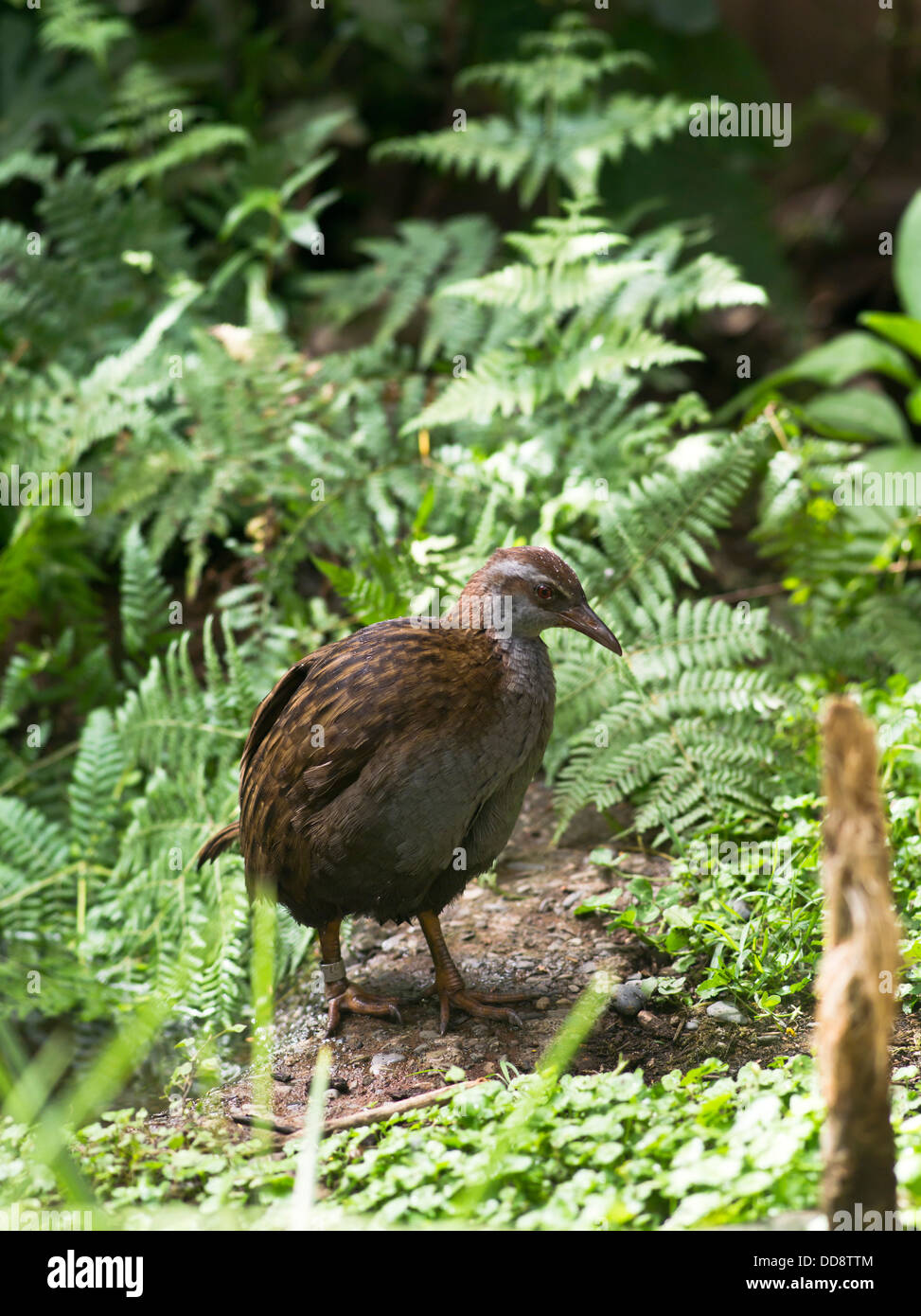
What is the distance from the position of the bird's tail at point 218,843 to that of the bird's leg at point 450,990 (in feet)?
2.13

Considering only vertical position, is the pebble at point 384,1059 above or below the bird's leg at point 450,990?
below

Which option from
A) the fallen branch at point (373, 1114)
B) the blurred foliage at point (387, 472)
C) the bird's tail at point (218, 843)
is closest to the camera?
the fallen branch at point (373, 1114)

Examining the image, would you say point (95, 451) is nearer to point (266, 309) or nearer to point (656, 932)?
point (266, 309)

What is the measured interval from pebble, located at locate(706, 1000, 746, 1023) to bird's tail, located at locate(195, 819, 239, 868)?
135cm

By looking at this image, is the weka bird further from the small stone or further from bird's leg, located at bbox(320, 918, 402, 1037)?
the small stone

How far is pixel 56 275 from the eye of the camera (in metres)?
5.29

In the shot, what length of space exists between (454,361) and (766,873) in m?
2.63

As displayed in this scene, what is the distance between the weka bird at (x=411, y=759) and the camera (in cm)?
283

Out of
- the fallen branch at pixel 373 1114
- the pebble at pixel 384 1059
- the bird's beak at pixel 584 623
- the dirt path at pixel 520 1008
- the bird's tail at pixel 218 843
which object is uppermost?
the bird's beak at pixel 584 623

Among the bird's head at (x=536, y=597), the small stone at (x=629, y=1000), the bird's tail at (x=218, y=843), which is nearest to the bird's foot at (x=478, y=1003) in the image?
the small stone at (x=629, y=1000)

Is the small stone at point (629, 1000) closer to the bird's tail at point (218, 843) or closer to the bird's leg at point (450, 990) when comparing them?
the bird's leg at point (450, 990)

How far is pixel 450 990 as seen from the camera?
10.0ft

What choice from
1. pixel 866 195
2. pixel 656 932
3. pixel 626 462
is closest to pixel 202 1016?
pixel 656 932

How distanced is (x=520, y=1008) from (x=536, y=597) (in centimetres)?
105
